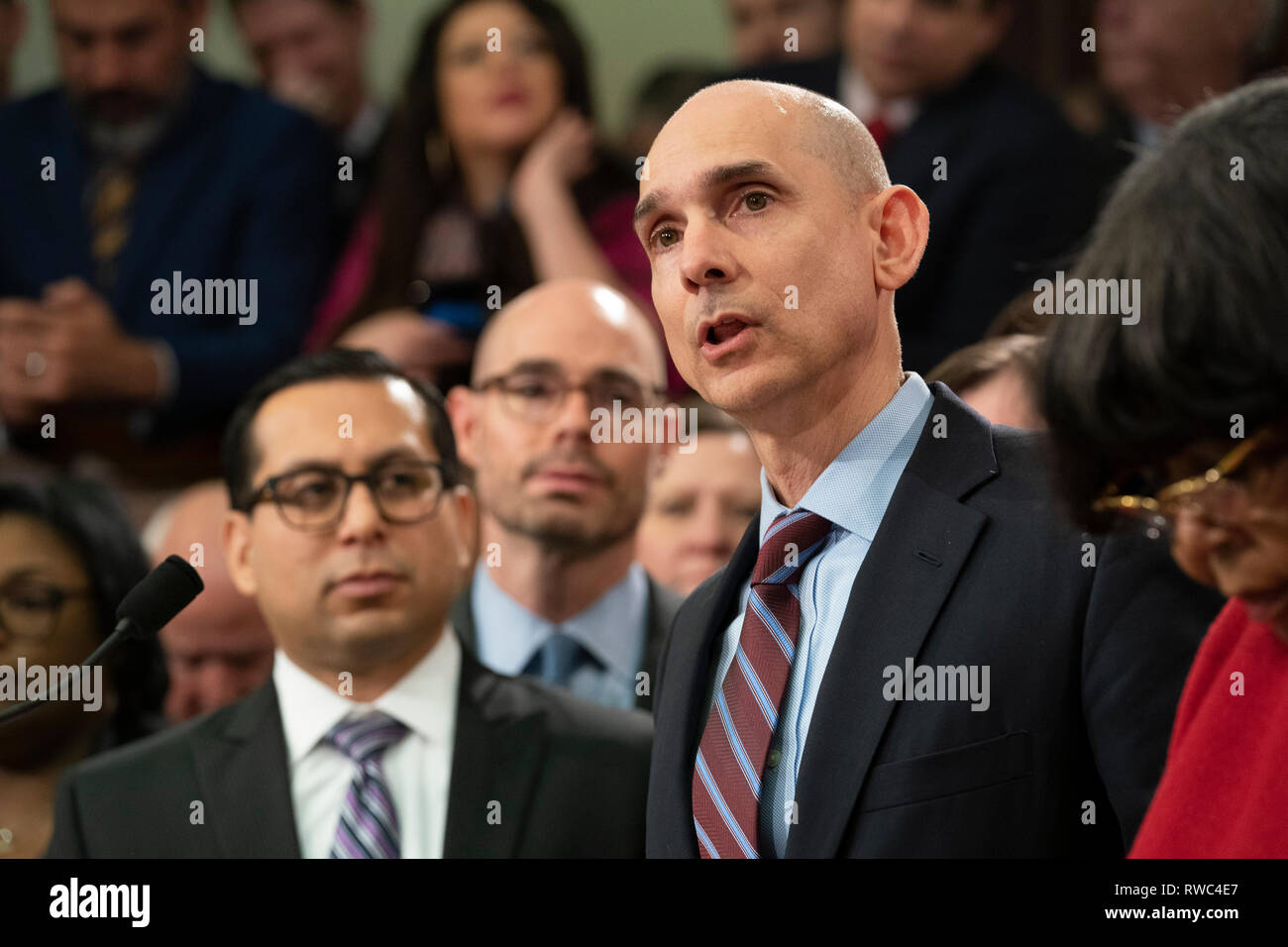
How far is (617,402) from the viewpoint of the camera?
2.67 meters

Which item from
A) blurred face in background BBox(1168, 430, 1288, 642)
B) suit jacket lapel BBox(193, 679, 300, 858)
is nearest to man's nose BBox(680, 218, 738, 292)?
blurred face in background BBox(1168, 430, 1288, 642)

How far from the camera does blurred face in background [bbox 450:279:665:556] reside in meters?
2.63

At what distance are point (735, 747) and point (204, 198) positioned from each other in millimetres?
2906

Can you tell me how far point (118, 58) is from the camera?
4.24 m

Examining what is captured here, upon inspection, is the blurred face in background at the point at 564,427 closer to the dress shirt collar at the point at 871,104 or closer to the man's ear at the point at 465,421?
the man's ear at the point at 465,421

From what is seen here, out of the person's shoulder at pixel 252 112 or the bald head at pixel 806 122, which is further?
the person's shoulder at pixel 252 112

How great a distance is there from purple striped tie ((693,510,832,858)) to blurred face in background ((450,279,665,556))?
96 centimetres

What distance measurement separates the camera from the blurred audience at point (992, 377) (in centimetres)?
222

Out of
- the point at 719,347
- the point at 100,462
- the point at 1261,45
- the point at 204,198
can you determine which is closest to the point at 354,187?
the point at 204,198

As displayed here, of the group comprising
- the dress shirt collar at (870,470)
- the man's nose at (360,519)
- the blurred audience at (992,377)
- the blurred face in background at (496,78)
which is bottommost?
the dress shirt collar at (870,470)

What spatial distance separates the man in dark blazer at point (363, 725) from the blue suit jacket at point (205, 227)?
180cm

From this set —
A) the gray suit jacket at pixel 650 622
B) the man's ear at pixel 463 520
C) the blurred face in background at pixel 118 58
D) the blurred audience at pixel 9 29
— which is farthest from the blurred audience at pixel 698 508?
the blurred audience at pixel 9 29

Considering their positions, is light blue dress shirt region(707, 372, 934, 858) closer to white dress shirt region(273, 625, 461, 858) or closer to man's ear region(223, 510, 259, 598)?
white dress shirt region(273, 625, 461, 858)

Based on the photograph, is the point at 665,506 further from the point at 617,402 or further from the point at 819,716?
the point at 819,716
